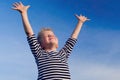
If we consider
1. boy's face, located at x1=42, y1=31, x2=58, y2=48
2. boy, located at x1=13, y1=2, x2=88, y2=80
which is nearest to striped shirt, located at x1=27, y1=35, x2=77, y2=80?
boy, located at x1=13, y1=2, x2=88, y2=80

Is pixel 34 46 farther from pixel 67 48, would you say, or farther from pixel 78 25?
pixel 78 25

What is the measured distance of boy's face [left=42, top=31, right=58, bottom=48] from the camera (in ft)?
27.4

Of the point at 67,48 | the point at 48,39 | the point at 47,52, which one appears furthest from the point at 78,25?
the point at 47,52

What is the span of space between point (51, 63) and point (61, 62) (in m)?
0.29

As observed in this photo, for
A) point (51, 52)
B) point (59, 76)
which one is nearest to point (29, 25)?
point (51, 52)

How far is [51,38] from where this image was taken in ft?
27.7

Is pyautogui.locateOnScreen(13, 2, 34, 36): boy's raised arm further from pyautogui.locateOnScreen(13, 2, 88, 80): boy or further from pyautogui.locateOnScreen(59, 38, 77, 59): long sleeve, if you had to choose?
pyautogui.locateOnScreen(59, 38, 77, 59): long sleeve

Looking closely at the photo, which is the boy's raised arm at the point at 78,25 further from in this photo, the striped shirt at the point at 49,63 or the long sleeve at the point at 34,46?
the long sleeve at the point at 34,46

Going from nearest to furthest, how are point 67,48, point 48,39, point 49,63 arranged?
point 49,63 → point 48,39 → point 67,48

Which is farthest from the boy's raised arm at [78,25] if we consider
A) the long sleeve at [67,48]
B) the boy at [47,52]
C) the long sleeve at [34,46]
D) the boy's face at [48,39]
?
the long sleeve at [34,46]

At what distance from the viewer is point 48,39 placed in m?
8.46

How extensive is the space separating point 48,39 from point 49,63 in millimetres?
735

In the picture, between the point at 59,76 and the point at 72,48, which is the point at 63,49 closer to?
the point at 72,48

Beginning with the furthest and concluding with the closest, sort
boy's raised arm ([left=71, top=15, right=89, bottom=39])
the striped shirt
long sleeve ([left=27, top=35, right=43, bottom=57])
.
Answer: boy's raised arm ([left=71, top=15, right=89, bottom=39])
long sleeve ([left=27, top=35, right=43, bottom=57])
the striped shirt
